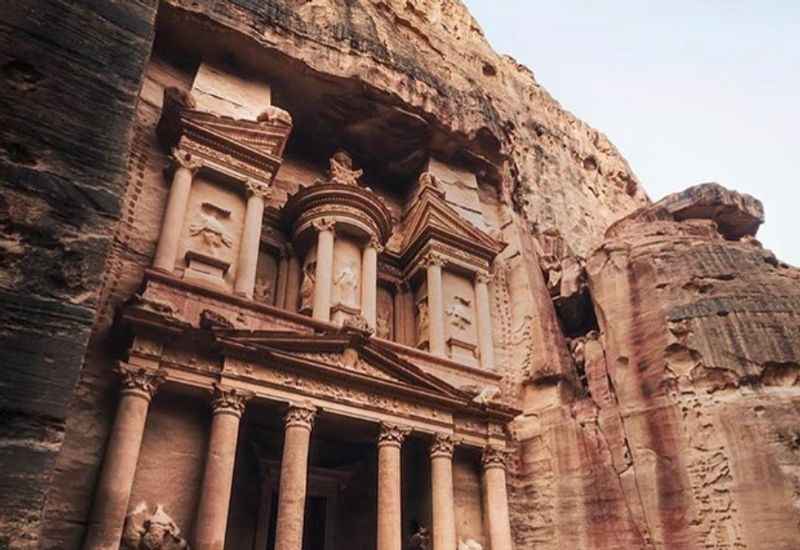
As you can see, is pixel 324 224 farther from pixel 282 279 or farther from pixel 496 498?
pixel 496 498

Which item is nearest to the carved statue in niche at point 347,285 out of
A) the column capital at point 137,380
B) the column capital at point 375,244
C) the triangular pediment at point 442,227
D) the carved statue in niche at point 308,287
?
the carved statue in niche at point 308,287

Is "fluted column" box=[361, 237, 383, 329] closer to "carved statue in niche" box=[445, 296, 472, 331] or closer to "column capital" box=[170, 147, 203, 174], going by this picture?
"carved statue in niche" box=[445, 296, 472, 331]

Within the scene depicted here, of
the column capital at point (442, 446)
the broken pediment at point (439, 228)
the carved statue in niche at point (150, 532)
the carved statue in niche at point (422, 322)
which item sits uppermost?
the broken pediment at point (439, 228)

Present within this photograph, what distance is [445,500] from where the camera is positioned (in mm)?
11469

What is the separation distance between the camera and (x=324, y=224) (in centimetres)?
1489

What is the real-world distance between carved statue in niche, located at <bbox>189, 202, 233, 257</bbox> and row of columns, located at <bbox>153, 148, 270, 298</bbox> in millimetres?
325

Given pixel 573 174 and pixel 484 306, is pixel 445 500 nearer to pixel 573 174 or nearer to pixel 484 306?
pixel 484 306

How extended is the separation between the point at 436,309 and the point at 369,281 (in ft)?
6.43

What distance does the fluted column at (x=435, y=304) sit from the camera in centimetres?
1495

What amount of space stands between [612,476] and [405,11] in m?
19.7

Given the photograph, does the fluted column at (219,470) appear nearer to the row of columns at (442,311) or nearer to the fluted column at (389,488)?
the fluted column at (389,488)

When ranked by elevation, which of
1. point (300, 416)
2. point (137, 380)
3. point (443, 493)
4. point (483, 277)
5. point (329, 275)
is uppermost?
point (483, 277)

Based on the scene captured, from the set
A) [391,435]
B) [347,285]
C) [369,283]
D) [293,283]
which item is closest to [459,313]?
[369,283]

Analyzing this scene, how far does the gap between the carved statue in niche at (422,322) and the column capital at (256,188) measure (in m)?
5.24
